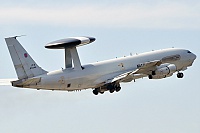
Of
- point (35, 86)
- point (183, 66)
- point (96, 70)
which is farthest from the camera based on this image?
point (183, 66)

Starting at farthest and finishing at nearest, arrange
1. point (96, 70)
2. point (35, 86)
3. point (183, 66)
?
point (183, 66) → point (96, 70) → point (35, 86)

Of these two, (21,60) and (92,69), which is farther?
(92,69)

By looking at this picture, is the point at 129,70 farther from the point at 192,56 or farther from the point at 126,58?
the point at 192,56

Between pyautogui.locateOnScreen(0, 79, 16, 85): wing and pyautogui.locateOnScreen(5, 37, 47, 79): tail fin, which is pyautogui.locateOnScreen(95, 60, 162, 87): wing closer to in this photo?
pyautogui.locateOnScreen(5, 37, 47, 79): tail fin

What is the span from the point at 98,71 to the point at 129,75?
13.2 ft

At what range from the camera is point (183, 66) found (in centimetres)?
10562

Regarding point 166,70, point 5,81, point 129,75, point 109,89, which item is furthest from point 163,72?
point 5,81

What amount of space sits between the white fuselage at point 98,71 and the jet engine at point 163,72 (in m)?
1.40

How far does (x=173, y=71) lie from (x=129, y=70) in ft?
19.6

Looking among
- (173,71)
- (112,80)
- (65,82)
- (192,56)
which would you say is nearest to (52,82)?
(65,82)

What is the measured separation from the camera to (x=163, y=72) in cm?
9981

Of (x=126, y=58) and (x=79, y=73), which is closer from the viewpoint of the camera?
(x=79, y=73)

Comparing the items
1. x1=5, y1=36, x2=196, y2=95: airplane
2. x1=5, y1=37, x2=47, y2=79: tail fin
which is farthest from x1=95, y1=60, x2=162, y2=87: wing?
x1=5, y1=37, x2=47, y2=79: tail fin

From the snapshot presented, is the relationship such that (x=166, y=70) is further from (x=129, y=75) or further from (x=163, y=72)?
(x=129, y=75)
